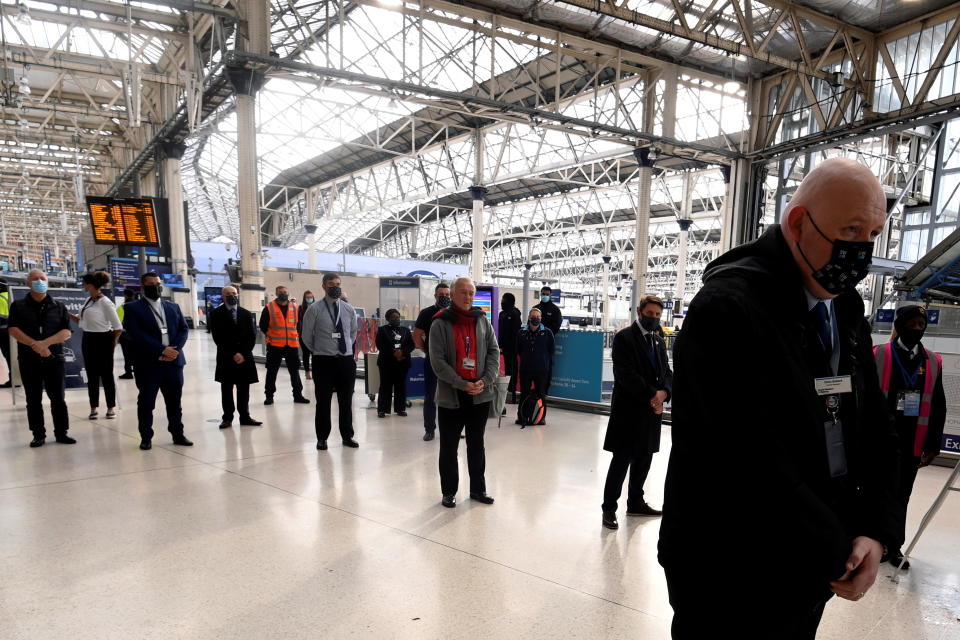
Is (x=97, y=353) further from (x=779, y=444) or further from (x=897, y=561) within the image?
(x=897, y=561)

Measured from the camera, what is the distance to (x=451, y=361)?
4012 mm

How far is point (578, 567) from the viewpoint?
3.16 m

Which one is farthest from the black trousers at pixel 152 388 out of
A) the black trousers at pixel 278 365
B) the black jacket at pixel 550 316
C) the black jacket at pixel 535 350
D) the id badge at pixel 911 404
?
the id badge at pixel 911 404

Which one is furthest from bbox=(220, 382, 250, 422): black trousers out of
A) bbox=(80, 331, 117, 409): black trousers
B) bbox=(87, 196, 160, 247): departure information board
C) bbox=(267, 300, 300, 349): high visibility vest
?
bbox=(87, 196, 160, 247): departure information board

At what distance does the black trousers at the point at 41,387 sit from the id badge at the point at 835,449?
21.0 ft

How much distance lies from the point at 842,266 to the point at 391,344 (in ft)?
20.2

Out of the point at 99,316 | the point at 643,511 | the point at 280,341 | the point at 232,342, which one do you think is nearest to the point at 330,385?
the point at 232,342

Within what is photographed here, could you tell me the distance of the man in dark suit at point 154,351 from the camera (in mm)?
5195

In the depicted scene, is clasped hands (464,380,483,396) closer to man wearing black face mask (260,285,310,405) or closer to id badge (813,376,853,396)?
id badge (813,376,853,396)

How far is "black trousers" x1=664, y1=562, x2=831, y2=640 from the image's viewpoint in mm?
1206

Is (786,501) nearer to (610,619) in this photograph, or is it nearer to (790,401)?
(790,401)

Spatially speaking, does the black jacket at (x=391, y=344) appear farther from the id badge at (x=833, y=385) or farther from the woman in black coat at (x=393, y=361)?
the id badge at (x=833, y=385)

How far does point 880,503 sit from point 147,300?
20.0 ft

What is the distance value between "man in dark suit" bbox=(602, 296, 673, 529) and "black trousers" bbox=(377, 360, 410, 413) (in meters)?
3.95
